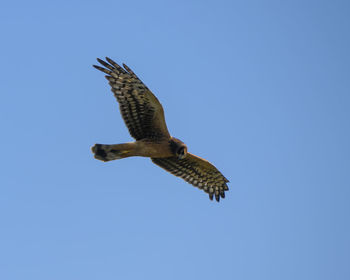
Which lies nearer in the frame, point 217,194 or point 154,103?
point 154,103

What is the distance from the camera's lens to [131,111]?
12.9 m

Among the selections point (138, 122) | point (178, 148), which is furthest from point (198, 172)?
point (138, 122)

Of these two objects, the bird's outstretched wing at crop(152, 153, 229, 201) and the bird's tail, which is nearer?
the bird's tail

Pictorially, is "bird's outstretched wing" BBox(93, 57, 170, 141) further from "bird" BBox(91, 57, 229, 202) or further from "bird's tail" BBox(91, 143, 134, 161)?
"bird's tail" BBox(91, 143, 134, 161)

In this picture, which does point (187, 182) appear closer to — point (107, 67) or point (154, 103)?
point (154, 103)

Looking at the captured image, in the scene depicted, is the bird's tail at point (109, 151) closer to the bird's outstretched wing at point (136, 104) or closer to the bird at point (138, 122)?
the bird at point (138, 122)

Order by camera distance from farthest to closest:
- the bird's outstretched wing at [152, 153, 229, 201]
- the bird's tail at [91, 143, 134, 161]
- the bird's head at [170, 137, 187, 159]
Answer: the bird's outstretched wing at [152, 153, 229, 201]
the bird's head at [170, 137, 187, 159]
the bird's tail at [91, 143, 134, 161]

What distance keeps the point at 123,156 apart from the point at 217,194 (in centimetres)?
326

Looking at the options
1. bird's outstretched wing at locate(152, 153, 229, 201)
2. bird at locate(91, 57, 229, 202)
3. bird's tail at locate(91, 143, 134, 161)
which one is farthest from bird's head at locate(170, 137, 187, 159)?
bird's tail at locate(91, 143, 134, 161)

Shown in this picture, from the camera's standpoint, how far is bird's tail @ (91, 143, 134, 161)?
1237 centimetres

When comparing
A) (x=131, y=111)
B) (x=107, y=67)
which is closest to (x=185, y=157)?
(x=131, y=111)

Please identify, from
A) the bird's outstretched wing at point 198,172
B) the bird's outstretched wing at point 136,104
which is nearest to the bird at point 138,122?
the bird's outstretched wing at point 136,104

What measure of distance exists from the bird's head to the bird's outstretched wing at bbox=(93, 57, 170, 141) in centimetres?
23

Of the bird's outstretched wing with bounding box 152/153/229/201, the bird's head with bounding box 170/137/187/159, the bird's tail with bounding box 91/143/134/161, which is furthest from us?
the bird's outstretched wing with bounding box 152/153/229/201
